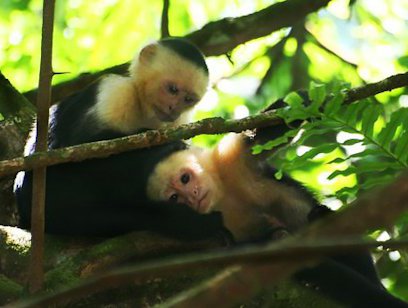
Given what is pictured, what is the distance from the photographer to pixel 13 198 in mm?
4285

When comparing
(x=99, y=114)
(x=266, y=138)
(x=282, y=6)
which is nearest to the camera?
(x=266, y=138)

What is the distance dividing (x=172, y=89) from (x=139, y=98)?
26 centimetres

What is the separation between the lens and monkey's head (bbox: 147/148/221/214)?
3.74 m

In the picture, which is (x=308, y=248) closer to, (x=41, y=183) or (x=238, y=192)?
(x=41, y=183)

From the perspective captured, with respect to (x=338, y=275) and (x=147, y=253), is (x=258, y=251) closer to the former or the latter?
(x=338, y=275)

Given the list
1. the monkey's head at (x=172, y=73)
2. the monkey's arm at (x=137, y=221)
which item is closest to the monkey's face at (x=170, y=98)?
the monkey's head at (x=172, y=73)

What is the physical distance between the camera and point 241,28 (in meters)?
5.25

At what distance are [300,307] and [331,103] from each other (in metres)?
0.84

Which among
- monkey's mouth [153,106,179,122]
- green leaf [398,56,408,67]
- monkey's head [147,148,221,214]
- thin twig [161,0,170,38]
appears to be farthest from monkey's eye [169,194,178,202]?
green leaf [398,56,408,67]

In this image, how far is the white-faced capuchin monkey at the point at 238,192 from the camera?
3.76 metres

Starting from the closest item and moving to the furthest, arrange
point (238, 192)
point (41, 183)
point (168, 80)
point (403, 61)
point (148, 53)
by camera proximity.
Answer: point (41, 183), point (238, 192), point (168, 80), point (148, 53), point (403, 61)

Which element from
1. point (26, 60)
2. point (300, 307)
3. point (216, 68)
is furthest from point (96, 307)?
point (216, 68)

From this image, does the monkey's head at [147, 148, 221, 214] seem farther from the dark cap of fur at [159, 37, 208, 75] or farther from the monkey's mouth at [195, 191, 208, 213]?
the dark cap of fur at [159, 37, 208, 75]

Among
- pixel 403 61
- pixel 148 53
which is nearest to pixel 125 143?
pixel 148 53
